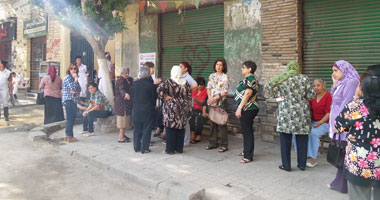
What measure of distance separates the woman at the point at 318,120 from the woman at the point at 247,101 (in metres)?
0.99

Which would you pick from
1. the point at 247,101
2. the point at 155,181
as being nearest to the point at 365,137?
the point at 247,101

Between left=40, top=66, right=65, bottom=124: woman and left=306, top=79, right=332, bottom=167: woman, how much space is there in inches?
257

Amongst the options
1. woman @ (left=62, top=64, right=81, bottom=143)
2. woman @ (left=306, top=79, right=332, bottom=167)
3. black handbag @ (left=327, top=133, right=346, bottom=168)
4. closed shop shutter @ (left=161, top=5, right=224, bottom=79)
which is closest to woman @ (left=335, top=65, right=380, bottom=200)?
black handbag @ (left=327, top=133, right=346, bottom=168)

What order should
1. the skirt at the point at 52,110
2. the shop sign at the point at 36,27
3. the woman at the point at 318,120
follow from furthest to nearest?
the shop sign at the point at 36,27 → the skirt at the point at 52,110 → the woman at the point at 318,120

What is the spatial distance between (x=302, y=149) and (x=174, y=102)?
2.41 meters

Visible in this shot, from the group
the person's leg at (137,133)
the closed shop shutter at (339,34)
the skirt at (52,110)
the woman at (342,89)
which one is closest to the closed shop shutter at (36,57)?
the skirt at (52,110)

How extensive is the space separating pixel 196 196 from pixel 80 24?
5.87 metres

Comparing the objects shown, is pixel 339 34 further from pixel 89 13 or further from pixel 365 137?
pixel 89 13

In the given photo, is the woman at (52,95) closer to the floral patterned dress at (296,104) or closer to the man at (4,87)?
the man at (4,87)

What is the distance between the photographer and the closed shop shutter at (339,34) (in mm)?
6023

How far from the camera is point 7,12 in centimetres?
1912

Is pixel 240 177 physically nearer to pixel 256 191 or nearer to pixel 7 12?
pixel 256 191

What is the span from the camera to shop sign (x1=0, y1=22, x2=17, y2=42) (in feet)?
61.2

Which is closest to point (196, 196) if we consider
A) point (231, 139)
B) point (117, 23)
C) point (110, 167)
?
point (110, 167)
